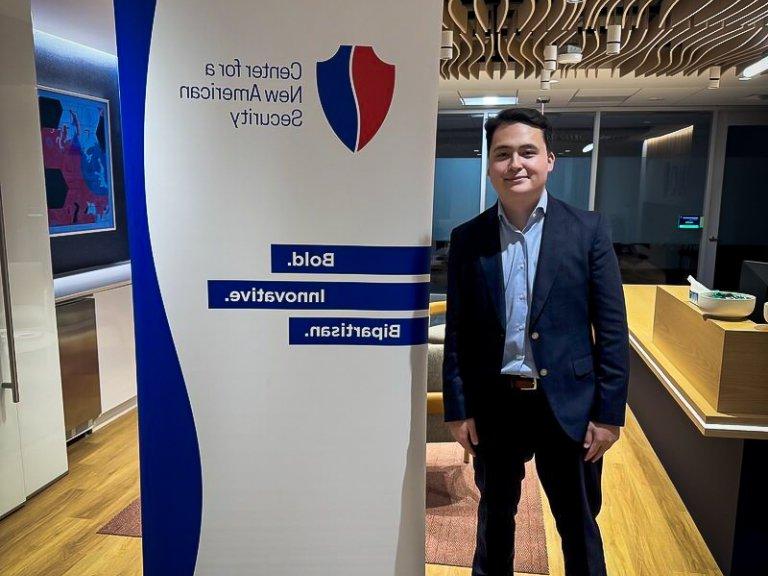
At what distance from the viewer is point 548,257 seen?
1.97 meters

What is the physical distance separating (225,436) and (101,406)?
2755 mm

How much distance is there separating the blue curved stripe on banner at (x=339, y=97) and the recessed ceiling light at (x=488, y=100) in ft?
18.8

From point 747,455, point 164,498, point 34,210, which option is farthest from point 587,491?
point 34,210

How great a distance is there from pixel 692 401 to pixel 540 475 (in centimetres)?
92

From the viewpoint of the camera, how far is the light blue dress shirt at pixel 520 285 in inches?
79.2

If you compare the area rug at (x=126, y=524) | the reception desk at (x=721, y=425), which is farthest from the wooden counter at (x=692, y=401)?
the area rug at (x=126, y=524)

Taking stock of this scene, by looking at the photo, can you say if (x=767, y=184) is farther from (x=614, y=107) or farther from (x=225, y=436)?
(x=225, y=436)

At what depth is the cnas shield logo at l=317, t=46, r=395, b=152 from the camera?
5.46 feet

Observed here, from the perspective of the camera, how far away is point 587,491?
2.13m

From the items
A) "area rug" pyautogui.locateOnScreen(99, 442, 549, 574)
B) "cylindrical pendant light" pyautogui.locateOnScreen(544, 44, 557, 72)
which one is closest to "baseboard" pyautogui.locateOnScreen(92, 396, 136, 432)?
"area rug" pyautogui.locateOnScreen(99, 442, 549, 574)

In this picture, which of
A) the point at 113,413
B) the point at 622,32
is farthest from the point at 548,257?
the point at 113,413

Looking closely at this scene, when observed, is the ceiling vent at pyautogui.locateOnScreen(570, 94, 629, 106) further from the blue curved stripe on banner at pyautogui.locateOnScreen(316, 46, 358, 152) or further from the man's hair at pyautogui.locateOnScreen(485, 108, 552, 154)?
the blue curved stripe on banner at pyautogui.locateOnScreen(316, 46, 358, 152)

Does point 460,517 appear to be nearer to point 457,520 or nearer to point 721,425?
point 457,520

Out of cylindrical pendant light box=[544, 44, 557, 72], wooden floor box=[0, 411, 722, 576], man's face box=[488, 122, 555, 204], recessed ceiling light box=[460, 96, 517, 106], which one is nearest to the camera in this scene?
man's face box=[488, 122, 555, 204]
